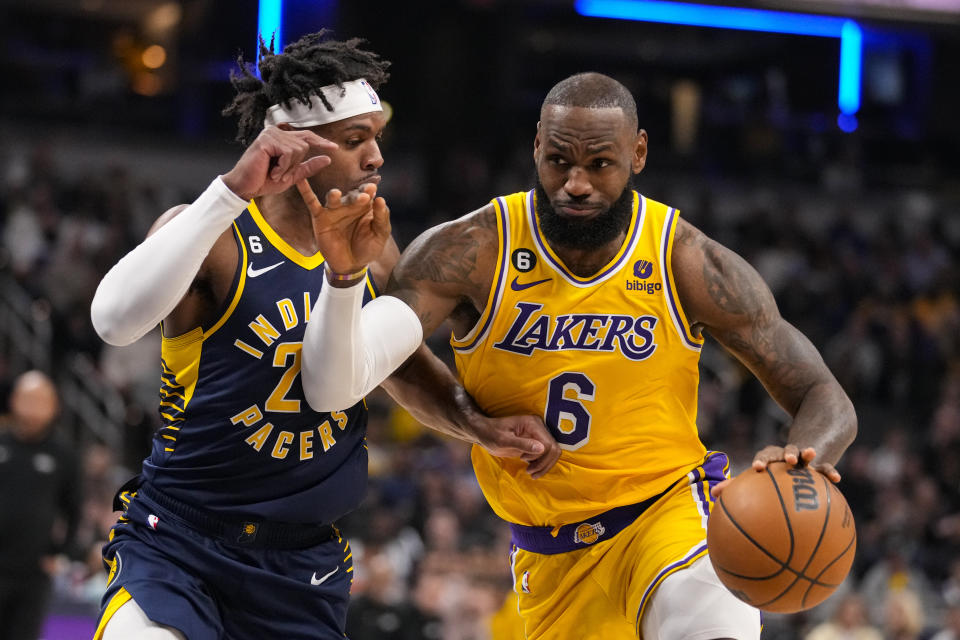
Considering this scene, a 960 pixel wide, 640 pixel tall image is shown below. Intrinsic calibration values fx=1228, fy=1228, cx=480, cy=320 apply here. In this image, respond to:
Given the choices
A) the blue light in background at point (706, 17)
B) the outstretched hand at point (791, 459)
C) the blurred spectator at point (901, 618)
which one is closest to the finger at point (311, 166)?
the outstretched hand at point (791, 459)

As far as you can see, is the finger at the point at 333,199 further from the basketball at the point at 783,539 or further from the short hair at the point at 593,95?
the basketball at the point at 783,539

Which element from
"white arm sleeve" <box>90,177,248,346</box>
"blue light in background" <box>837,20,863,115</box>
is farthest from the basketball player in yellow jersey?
"blue light in background" <box>837,20,863,115</box>

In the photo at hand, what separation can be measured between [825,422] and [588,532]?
86 centimetres

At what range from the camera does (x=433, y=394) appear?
4.21 m

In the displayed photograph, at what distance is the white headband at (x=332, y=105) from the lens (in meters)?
3.74

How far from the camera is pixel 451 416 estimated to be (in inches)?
164

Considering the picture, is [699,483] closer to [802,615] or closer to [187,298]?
[187,298]

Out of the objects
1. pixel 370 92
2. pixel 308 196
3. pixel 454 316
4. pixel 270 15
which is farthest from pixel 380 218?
pixel 270 15

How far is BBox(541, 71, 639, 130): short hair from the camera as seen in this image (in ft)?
12.9

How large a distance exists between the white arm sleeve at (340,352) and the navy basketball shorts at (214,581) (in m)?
0.50

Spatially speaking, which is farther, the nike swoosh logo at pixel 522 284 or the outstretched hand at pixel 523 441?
the nike swoosh logo at pixel 522 284

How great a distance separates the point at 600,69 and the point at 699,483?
17136 mm

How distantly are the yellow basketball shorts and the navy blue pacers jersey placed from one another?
37.0 inches

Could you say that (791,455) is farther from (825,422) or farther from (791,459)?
(825,422)
